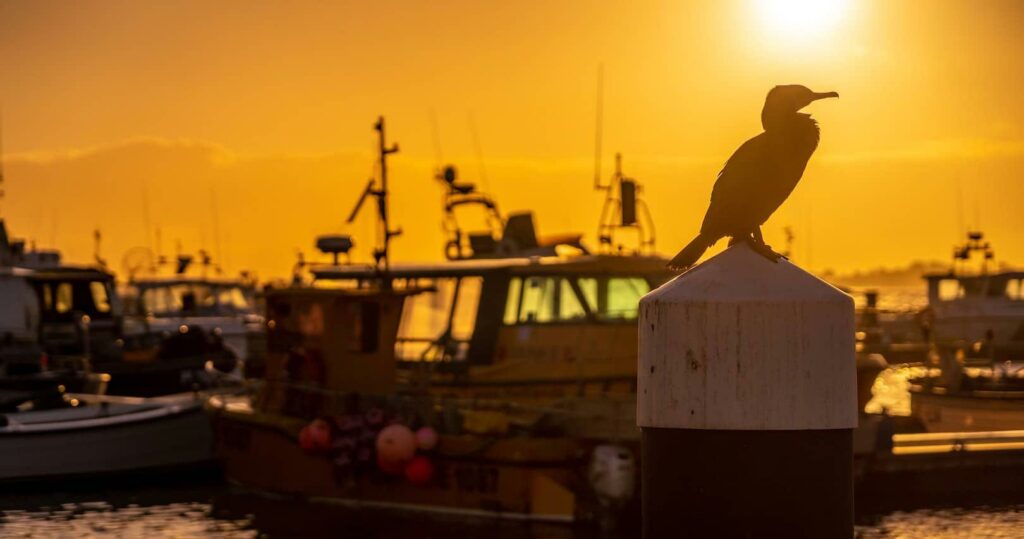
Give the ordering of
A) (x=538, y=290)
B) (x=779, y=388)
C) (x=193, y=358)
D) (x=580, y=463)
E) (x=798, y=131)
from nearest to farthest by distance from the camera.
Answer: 1. (x=779, y=388)
2. (x=798, y=131)
3. (x=580, y=463)
4. (x=538, y=290)
5. (x=193, y=358)

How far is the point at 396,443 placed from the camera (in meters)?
23.1

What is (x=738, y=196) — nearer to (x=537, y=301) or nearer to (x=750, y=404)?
(x=750, y=404)

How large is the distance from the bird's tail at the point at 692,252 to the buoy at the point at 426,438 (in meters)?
17.8

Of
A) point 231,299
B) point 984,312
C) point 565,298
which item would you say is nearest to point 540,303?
point 565,298

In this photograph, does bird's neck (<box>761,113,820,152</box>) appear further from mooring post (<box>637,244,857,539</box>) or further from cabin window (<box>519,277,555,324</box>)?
cabin window (<box>519,277,555,324</box>)

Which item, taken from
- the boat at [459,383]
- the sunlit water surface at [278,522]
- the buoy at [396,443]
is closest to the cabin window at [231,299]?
the sunlit water surface at [278,522]

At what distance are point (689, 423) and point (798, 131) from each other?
4.32ft

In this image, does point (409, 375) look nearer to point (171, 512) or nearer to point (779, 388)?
point (171, 512)

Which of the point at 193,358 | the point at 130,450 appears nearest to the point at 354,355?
the point at 130,450

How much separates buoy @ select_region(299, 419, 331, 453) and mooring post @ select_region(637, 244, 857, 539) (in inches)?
778

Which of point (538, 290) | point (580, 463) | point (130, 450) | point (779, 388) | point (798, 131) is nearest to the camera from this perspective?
point (779, 388)

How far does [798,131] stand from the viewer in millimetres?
5324

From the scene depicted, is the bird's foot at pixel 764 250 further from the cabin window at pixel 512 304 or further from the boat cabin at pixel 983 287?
the boat cabin at pixel 983 287

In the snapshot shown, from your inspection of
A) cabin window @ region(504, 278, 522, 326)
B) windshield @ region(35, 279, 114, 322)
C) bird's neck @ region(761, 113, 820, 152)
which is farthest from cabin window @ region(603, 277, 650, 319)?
windshield @ region(35, 279, 114, 322)
